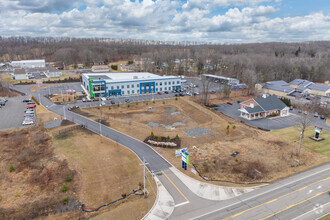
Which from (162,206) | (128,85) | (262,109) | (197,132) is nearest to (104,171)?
(162,206)

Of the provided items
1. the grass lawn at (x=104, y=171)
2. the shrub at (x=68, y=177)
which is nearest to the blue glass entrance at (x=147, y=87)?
the grass lawn at (x=104, y=171)

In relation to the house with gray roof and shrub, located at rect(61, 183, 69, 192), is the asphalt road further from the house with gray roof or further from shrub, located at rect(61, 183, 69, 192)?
the house with gray roof

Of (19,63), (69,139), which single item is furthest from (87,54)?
(69,139)

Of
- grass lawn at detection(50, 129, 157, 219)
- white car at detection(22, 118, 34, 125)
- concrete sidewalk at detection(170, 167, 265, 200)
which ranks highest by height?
white car at detection(22, 118, 34, 125)

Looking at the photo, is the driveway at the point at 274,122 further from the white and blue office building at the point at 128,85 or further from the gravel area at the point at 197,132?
the white and blue office building at the point at 128,85

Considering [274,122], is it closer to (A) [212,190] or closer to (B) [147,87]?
(A) [212,190]

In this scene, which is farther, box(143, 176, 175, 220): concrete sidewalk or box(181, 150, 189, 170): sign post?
box(181, 150, 189, 170): sign post

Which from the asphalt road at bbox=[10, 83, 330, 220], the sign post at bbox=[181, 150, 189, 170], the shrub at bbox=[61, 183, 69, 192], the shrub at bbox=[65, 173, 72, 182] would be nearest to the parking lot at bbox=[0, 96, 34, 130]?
the shrub at bbox=[65, 173, 72, 182]
